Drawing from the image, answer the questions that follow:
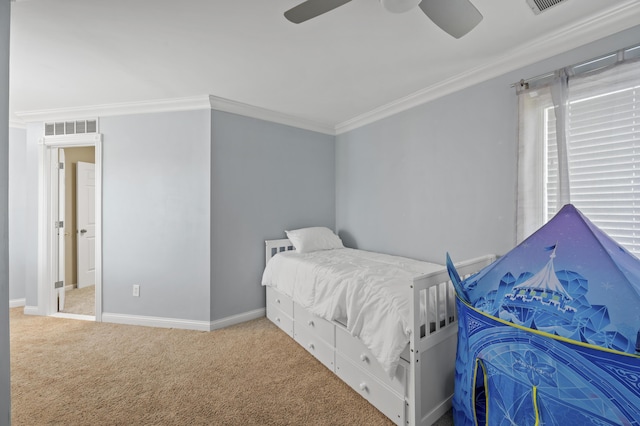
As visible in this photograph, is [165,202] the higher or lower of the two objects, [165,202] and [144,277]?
the higher

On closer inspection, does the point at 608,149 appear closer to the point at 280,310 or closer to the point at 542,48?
the point at 542,48

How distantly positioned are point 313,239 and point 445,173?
1547 millimetres

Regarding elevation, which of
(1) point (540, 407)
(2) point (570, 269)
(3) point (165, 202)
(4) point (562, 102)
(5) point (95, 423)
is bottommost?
(5) point (95, 423)

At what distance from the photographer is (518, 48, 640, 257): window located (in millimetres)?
1514

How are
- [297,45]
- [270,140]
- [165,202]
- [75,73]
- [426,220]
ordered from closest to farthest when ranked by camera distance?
[297,45] < [75,73] < [426,220] < [165,202] < [270,140]

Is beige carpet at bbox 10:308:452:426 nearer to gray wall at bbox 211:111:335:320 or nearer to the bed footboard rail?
the bed footboard rail

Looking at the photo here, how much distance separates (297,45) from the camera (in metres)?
Result: 1.85

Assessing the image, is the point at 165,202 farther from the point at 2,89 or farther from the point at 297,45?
the point at 297,45

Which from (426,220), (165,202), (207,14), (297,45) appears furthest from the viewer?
(165,202)

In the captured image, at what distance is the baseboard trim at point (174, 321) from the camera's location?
2799 mm

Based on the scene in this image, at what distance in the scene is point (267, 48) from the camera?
74.2 inches

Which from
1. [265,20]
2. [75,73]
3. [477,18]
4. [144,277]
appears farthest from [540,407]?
[75,73]

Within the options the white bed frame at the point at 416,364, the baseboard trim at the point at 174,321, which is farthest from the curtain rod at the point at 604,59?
the baseboard trim at the point at 174,321

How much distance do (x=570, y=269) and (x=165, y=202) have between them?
3218mm
